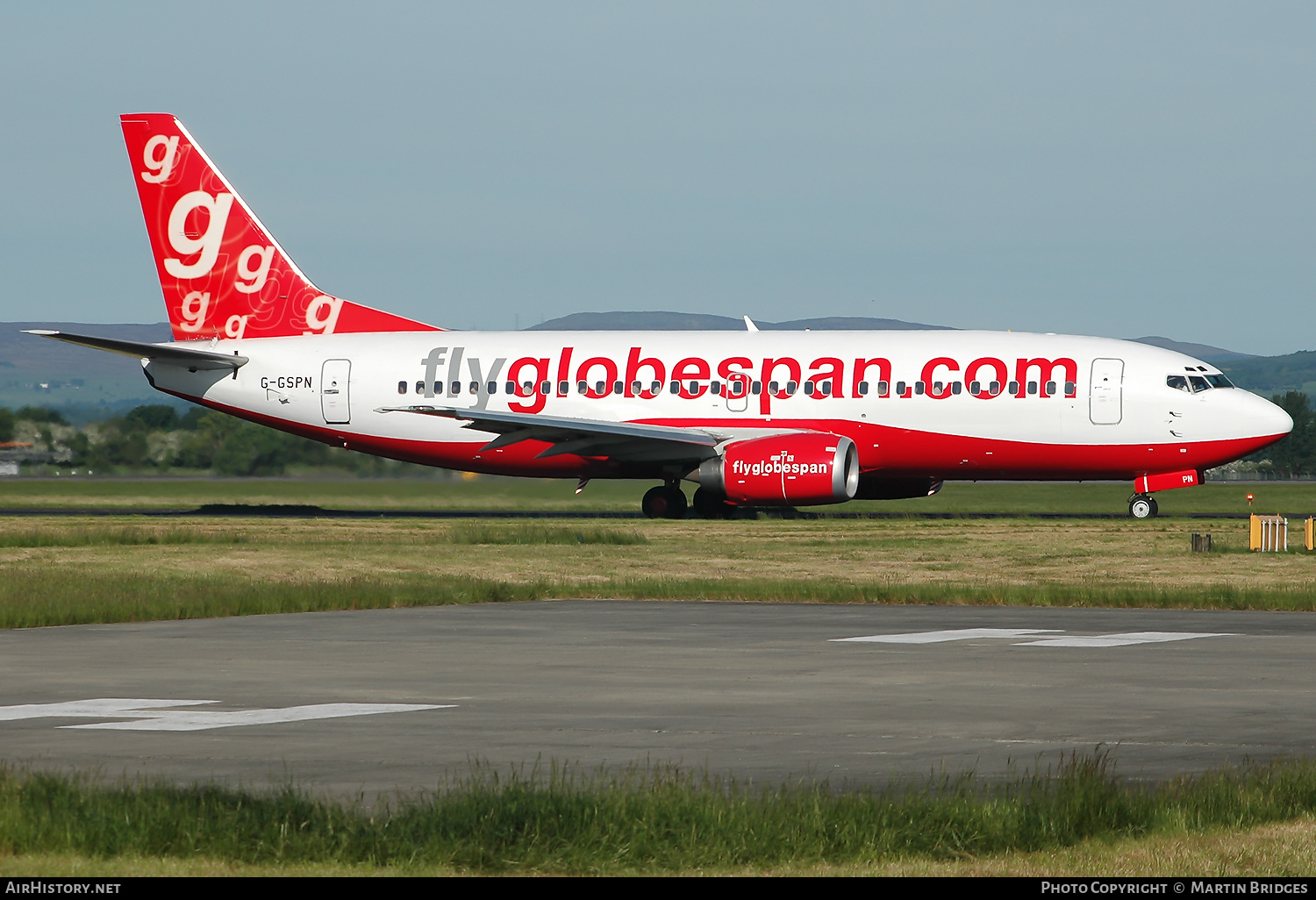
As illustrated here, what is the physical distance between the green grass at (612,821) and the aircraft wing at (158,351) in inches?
1341

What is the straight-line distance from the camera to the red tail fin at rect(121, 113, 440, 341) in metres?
46.1

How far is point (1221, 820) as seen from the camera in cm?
873

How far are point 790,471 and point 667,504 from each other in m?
4.91

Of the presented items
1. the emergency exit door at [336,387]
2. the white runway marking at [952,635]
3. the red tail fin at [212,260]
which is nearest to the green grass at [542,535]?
the emergency exit door at [336,387]

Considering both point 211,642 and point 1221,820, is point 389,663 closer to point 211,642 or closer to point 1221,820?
point 211,642

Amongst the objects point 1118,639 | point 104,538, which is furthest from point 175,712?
point 104,538

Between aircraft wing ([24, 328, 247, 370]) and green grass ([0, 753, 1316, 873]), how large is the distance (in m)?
34.1

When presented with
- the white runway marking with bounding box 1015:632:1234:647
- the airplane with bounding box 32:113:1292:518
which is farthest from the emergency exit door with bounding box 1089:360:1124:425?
the white runway marking with bounding box 1015:632:1234:647

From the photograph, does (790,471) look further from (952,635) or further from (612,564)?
(952,635)

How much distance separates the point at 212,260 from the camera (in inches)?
1818

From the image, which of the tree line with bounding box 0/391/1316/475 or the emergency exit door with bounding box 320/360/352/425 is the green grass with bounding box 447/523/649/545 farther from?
the tree line with bounding box 0/391/1316/475

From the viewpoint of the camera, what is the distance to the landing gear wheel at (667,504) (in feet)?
139

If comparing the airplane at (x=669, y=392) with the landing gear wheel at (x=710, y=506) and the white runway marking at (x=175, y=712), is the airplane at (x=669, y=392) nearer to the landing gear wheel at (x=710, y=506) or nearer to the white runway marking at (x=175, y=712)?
the landing gear wheel at (x=710, y=506)

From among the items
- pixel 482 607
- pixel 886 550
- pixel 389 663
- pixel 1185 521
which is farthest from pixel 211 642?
pixel 1185 521
